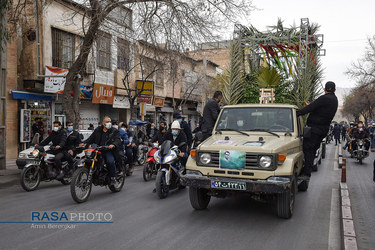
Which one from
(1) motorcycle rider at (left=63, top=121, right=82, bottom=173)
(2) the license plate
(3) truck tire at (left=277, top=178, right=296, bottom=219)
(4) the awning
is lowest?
(3) truck tire at (left=277, top=178, right=296, bottom=219)

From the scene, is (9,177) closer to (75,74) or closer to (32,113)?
(75,74)

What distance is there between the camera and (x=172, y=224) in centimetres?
543

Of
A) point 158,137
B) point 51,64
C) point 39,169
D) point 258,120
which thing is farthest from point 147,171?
point 51,64

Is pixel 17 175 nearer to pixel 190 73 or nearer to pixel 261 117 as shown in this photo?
pixel 261 117

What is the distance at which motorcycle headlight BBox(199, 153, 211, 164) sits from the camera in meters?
5.67

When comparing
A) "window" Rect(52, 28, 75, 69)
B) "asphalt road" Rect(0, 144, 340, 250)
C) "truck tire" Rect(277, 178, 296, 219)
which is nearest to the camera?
"asphalt road" Rect(0, 144, 340, 250)

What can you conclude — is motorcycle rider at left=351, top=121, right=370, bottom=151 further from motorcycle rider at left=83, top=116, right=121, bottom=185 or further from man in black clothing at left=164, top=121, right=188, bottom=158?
motorcycle rider at left=83, top=116, right=121, bottom=185

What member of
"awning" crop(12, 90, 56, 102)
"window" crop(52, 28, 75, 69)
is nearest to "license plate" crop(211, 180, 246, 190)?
"awning" crop(12, 90, 56, 102)

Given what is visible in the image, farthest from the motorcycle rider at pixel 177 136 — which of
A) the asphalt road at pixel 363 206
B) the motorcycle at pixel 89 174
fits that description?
the asphalt road at pixel 363 206

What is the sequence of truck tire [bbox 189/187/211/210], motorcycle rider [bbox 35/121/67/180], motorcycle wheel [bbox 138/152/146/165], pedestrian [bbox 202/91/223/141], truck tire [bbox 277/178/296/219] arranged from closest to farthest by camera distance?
truck tire [bbox 277/178/296/219], truck tire [bbox 189/187/211/210], pedestrian [bbox 202/91/223/141], motorcycle rider [bbox 35/121/67/180], motorcycle wheel [bbox 138/152/146/165]

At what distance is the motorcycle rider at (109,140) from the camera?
7.59 metres

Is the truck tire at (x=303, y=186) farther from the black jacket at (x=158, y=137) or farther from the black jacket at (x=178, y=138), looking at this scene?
the black jacket at (x=158, y=137)

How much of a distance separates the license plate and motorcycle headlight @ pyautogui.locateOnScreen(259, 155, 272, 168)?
427 millimetres

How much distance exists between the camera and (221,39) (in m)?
11.9
